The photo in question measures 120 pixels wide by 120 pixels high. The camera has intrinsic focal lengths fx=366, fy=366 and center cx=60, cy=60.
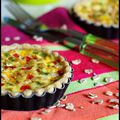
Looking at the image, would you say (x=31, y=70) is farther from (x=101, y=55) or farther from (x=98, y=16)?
(x=98, y=16)

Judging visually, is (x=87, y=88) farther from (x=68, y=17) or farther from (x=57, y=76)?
(x=68, y=17)

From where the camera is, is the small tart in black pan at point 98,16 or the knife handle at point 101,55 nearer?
the knife handle at point 101,55

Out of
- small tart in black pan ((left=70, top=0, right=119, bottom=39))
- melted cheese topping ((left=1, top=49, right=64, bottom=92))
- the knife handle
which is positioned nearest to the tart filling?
melted cheese topping ((left=1, top=49, right=64, bottom=92))

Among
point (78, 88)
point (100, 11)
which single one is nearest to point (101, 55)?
point (78, 88)

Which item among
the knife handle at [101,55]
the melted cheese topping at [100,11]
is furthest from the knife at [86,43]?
the melted cheese topping at [100,11]

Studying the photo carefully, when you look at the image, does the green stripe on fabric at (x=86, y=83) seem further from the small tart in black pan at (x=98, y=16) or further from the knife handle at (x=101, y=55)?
the small tart in black pan at (x=98, y=16)

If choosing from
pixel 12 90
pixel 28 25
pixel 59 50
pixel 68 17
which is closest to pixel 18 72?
pixel 12 90

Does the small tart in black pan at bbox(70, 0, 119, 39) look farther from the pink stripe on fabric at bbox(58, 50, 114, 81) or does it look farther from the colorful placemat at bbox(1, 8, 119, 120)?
the pink stripe on fabric at bbox(58, 50, 114, 81)
